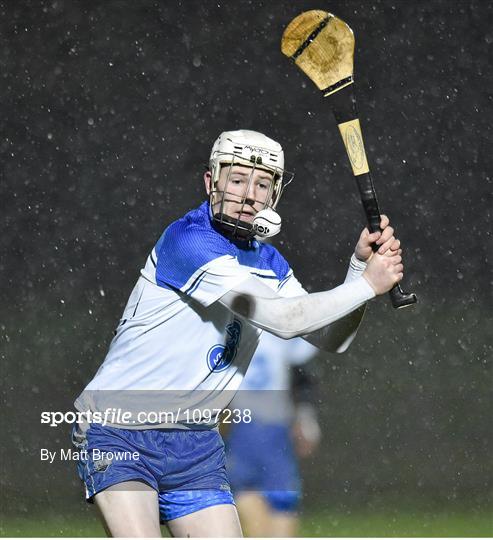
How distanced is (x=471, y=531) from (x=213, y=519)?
2.53m

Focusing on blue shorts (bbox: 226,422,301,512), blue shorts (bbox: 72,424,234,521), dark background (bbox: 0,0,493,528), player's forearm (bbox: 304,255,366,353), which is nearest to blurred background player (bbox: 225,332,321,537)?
blue shorts (bbox: 226,422,301,512)

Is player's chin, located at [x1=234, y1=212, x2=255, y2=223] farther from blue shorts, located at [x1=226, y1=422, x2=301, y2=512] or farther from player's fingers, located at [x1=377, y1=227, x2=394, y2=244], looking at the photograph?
blue shorts, located at [x1=226, y1=422, x2=301, y2=512]

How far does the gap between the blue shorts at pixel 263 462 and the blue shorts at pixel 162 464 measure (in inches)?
74.2

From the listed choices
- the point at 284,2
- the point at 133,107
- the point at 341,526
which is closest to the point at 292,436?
the point at 341,526

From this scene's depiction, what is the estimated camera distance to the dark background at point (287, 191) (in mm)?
5035

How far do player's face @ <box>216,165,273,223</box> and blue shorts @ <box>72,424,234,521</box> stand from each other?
54cm

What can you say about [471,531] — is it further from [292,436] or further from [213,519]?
[213,519]

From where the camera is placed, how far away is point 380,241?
8.44ft

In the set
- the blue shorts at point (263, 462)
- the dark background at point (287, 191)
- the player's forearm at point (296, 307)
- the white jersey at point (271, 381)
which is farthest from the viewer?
the dark background at point (287, 191)

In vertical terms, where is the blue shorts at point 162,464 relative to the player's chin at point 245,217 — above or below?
below

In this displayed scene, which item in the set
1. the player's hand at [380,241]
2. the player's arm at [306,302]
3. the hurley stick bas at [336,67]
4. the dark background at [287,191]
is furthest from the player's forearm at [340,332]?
the dark background at [287,191]

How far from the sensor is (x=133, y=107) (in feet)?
17.0

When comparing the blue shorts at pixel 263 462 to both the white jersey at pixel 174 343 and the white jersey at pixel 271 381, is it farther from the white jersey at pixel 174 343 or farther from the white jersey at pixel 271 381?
the white jersey at pixel 174 343

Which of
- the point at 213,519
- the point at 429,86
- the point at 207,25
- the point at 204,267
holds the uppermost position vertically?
the point at 207,25
